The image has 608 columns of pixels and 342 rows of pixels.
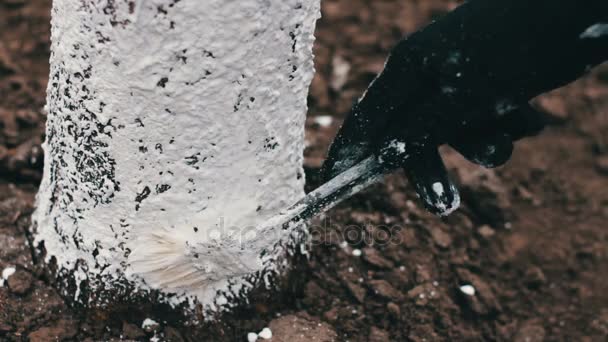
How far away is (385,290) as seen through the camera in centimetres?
145

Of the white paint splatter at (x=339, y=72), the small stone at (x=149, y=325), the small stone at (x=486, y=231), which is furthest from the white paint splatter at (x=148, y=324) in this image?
the white paint splatter at (x=339, y=72)

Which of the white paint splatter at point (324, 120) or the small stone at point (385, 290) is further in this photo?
the white paint splatter at point (324, 120)

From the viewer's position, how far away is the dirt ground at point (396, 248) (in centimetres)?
133

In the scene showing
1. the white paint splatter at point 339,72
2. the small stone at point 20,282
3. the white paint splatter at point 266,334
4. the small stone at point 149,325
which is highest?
the white paint splatter at point 339,72

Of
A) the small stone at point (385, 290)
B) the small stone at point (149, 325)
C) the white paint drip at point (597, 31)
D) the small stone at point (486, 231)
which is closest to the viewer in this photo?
the white paint drip at point (597, 31)

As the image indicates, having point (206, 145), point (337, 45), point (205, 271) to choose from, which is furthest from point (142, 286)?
point (337, 45)

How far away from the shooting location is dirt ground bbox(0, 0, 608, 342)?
1329mm

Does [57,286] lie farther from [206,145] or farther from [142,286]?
[206,145]

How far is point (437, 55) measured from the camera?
3.32 feet

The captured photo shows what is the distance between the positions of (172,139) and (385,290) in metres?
0.60

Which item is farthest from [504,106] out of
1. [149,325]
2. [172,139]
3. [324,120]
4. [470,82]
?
[324,120]

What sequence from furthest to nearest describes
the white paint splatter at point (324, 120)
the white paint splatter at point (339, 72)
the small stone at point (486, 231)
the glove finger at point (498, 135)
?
the white paint splatter at point (339, 72) < the white paint splatter at point (324, 120) < the small stone at point (486, 231) < the glove finger at point (498, 135)

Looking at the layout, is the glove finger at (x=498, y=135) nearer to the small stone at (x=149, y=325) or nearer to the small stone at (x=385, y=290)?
the small stone at (x=385, y=290)

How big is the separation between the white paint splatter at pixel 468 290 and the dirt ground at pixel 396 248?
1 cm
